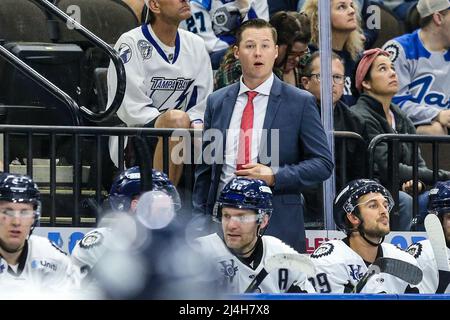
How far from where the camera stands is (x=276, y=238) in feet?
21.2

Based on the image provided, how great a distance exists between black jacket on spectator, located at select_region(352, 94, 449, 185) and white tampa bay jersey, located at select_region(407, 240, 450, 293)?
0.49 metres

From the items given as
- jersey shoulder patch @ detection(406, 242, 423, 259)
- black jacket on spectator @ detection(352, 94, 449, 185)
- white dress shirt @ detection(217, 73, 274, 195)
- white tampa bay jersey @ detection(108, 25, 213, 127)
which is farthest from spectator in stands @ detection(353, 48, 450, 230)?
white tampa bay jersey @ detection(108, 25, 213, 127)

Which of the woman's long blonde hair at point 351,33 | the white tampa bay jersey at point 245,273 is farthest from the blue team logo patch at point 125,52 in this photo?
the white tampa bay jersey at point 245,273

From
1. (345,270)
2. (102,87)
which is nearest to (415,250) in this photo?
(345,270)

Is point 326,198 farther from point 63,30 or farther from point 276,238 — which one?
point 63,30

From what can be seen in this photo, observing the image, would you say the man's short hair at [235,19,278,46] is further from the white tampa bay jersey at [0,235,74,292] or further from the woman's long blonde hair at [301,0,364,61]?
the white tampa bay jersey at [0,235,74,292]

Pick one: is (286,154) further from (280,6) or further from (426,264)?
(280,6)

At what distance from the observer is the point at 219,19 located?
24.0 ft

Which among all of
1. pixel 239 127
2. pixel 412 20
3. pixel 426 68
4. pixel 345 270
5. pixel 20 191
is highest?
pixel 412 20

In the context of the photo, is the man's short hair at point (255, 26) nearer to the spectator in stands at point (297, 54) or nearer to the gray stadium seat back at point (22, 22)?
the spectator in stands at point (297, 54)

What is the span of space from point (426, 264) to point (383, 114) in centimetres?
100

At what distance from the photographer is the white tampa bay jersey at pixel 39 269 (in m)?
5.73

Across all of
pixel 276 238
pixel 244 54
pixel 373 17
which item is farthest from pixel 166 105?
pixel 373 17
